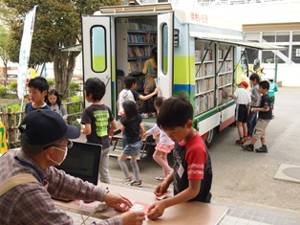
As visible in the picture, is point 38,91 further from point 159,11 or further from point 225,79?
point 225,79

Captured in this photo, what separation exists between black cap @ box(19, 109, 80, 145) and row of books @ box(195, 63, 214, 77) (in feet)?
19.5

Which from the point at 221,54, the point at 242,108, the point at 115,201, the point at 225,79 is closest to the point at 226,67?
the point at 225,79

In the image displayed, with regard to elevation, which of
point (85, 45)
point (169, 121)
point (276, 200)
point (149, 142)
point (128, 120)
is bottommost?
point (276, 200)

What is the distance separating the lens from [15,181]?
1.69 m

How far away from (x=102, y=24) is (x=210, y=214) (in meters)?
5.39

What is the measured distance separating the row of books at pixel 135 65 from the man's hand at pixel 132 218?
6.30 metres

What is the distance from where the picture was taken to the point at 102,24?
22.9ft

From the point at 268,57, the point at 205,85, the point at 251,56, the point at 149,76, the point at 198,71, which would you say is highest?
the point at 268,57

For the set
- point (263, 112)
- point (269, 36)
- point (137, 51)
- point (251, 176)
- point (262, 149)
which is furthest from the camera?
point (269, 36)

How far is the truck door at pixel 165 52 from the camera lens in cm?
623

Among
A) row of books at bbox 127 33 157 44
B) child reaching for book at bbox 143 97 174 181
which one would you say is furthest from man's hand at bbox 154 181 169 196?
row of books at bbox 127 33 157 44

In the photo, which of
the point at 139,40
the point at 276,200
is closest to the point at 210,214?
the point at 276,200

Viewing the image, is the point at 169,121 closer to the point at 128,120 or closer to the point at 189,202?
the point at 189,202

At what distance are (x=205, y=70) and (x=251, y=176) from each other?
2968mm
